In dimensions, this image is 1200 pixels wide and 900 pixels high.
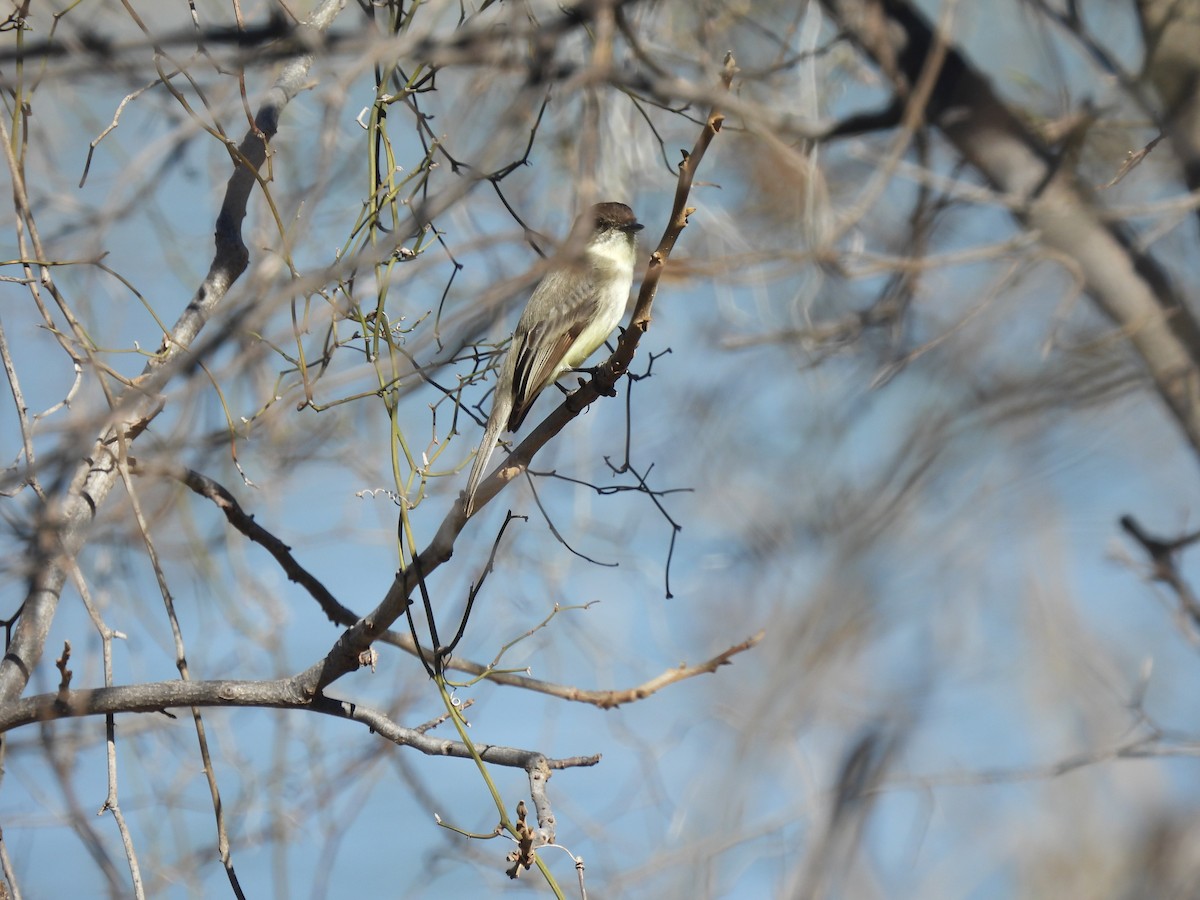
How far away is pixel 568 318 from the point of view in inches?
170

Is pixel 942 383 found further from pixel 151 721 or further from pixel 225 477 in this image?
pixel 151 721

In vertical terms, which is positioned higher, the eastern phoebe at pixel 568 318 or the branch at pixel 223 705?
the eastern phoebe at pixel 568 318

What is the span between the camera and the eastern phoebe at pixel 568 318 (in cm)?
395

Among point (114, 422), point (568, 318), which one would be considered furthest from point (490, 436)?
point (114, 422)

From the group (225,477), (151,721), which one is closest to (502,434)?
(225,477)

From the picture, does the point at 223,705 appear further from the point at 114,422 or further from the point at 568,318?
the point at 568,318

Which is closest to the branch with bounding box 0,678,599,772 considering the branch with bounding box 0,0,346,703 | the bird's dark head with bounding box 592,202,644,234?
the branch with bounding box 0,0,346,703

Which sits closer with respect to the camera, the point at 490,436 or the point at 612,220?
the point at 490,436

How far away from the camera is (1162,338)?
5.03 metres

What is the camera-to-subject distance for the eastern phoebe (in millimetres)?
3945

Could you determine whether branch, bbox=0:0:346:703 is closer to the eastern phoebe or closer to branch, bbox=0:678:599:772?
branch, bbox=0:678:599:772

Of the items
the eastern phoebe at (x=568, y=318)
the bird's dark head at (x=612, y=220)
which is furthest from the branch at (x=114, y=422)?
the bird's dark head at (x=612, y=220)

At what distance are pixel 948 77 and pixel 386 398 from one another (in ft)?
15.1

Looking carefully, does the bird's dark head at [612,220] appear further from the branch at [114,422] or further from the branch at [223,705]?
the branch at [223,705]
